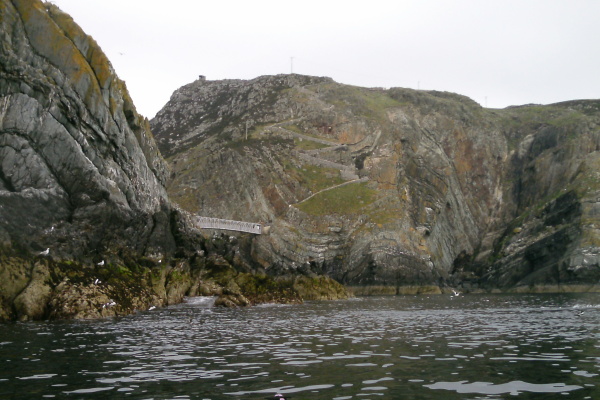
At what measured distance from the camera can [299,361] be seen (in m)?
20.2

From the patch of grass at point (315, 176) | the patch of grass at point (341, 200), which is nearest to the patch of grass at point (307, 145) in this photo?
the patch of grass at point (315, 176)

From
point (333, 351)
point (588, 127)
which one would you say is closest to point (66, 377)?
point (333, 351)

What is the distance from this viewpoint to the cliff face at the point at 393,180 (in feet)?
340

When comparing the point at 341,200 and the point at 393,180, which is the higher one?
the point at 393,180

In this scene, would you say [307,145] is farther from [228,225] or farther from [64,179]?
[64,179]

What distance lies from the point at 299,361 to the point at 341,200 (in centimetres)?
9694

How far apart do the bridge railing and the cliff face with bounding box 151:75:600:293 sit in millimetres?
2759

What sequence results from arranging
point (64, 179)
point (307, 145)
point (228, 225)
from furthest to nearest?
1. point (307, 145)
2. point (228, 225)
3. point (64, 179)

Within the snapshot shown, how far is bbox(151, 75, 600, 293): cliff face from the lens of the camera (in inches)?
4082

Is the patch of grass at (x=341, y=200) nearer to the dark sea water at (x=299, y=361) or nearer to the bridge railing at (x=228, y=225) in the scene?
the bridge railing at (x=228, y=225)

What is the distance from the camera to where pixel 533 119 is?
16838cm

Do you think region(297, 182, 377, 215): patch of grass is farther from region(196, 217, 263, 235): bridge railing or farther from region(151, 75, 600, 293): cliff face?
region(196, 217, 263, 235): bridge railing

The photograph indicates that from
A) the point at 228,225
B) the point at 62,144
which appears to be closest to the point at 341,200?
the point at 228,225

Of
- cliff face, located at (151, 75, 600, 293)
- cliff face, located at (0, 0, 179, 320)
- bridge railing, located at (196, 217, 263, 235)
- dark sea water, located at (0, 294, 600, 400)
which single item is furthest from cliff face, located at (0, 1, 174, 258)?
cliff face, located at (151, 75, 600, 293)
